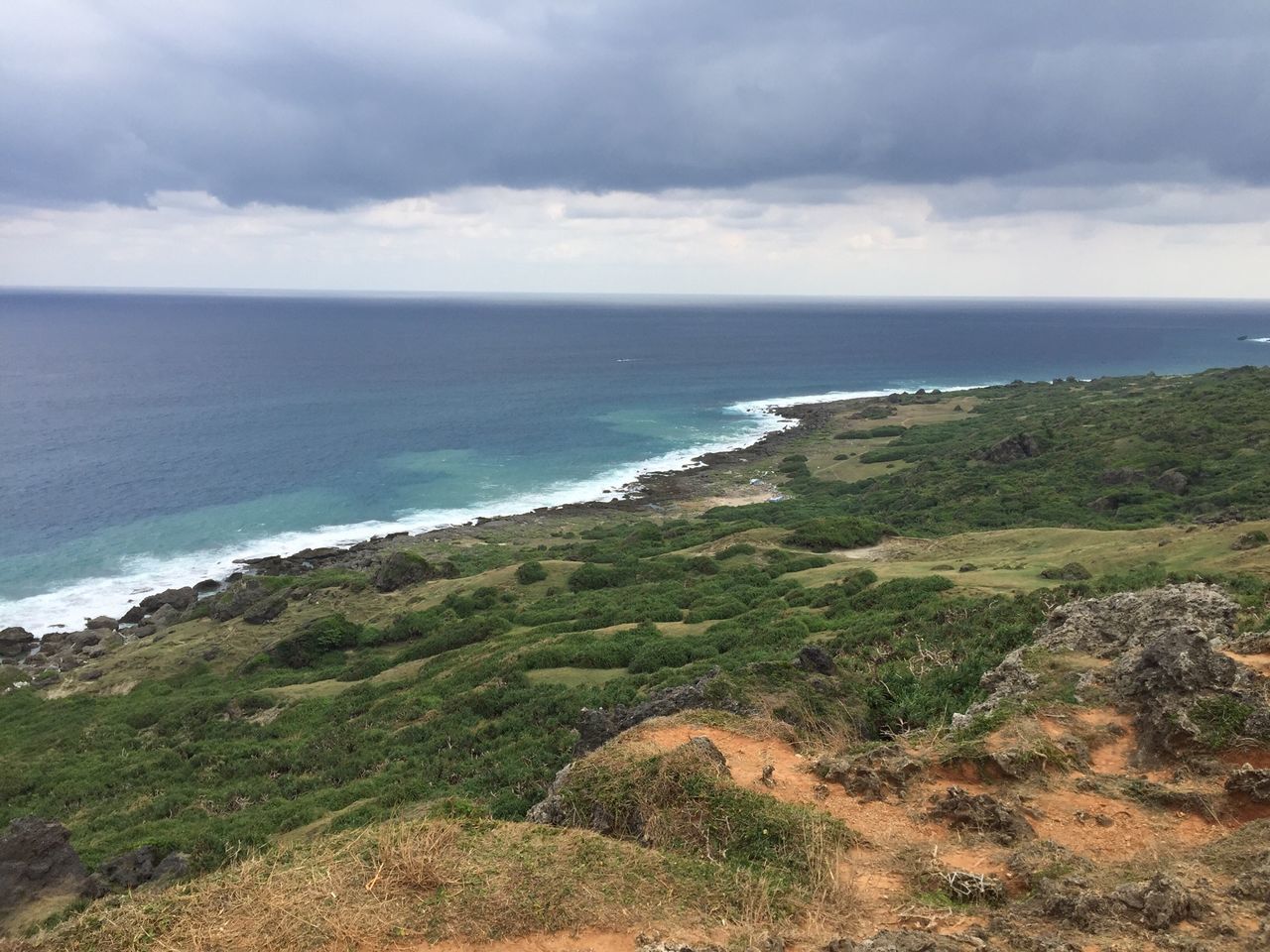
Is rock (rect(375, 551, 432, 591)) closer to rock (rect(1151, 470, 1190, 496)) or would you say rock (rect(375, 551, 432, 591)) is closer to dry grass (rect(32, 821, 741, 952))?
dry grass (rect(32, 821, 741, 952))

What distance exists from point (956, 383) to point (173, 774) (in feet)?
458

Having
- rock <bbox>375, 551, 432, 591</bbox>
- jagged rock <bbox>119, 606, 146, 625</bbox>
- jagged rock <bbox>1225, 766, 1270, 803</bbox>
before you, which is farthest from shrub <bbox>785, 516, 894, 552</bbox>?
jagged rock <bbox>119, 606, 146, 625</bbox>

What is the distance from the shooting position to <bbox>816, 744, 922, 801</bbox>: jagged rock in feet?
38.5

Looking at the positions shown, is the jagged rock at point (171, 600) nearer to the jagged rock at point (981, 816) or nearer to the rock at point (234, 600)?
the rock at point (234, 600)

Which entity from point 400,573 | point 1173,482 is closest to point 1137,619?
point 400,573

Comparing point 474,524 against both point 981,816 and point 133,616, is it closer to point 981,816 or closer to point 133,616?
point 133,616

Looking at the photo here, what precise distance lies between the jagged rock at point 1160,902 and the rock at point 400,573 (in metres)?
40.1

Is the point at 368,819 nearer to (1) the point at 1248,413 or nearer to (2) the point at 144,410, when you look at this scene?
(1) the point at 1248,413

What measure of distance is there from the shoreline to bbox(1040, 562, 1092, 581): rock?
3777 centimetres

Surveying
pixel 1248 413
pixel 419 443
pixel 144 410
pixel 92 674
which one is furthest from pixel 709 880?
pixel 144 410

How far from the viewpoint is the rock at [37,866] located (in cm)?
1614

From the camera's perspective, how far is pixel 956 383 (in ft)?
457

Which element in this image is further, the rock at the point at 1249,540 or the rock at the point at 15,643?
the rock at the point at 15,643

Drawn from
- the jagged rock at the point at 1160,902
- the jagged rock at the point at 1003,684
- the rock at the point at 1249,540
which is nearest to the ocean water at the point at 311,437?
the jagged rock at the point at 1003,684
